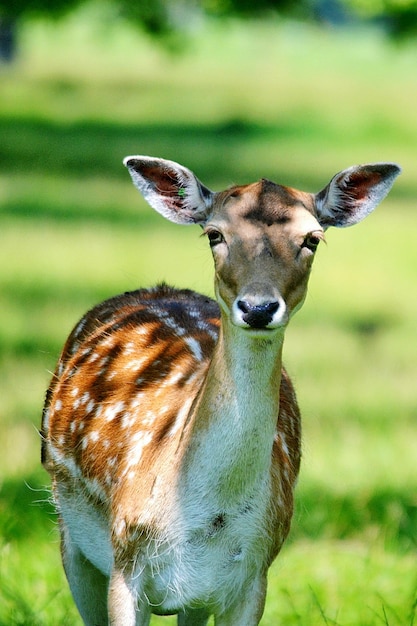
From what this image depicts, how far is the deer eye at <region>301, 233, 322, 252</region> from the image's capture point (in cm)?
455

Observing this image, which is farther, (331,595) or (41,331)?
(41,331)

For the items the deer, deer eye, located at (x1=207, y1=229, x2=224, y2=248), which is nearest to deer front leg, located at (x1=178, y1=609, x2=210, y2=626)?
the deer

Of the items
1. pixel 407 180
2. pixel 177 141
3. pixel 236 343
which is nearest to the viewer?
pixel 236 343

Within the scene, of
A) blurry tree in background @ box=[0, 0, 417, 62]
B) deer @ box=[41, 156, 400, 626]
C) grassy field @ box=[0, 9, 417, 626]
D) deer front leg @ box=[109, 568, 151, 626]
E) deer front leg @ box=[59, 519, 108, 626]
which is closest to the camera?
deer @ box=[41, 156, 400, 626]

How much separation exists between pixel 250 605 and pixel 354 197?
141 centimetres

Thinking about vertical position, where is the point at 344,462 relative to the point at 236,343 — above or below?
below

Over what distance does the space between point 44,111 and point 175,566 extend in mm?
25809

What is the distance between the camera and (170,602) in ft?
15.7

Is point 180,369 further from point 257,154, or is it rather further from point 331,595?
point 257,154

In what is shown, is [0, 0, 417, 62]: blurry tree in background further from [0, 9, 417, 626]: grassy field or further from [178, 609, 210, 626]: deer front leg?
[178, 609, 210, 626]: deer front leg

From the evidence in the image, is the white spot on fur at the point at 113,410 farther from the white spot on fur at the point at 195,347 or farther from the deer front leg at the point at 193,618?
the deer front leg at the point at 193,618

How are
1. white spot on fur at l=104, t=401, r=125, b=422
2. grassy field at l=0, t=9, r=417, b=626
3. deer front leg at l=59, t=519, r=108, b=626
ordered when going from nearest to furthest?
white spot on fur at l=104, t=401, r=125, b=422 < deer front leg at l=59, t=519, r=108, b=626 < grassy field at l=0, t=9, r=417, b=626

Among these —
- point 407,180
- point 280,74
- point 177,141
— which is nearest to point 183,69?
point 280,74

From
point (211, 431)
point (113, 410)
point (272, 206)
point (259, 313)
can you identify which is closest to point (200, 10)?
point (113, 410)
